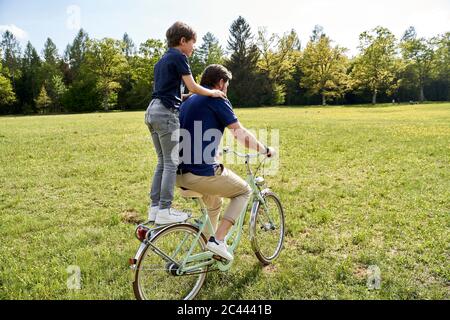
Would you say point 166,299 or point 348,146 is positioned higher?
point 348,146

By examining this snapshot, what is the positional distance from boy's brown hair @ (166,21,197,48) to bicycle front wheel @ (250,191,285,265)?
223 centimetres

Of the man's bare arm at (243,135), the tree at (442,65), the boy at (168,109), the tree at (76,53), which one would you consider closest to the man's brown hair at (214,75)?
the boy at (168,109)

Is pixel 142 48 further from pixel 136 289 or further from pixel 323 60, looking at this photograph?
pixel 136 289

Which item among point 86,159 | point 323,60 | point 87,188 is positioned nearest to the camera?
point 87,188

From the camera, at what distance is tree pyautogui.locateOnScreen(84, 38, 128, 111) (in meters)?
64.4

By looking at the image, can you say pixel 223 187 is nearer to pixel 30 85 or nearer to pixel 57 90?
pixel 57 90

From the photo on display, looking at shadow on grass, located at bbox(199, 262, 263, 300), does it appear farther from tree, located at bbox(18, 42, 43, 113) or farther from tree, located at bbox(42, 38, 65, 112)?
tree, located at bbox(18, 42, 43, 113)

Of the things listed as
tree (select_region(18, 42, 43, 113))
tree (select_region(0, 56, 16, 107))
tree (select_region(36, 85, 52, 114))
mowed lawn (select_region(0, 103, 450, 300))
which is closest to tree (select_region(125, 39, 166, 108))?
tree (select_region(36, 85, 52, 114))

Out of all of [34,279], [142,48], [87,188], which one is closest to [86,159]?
[87,188]

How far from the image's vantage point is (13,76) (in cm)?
6794

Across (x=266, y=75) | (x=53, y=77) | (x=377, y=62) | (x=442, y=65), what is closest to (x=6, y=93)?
(x=53, y=77)

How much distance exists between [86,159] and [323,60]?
60.7 metres

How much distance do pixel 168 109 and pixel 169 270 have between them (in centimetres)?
182
